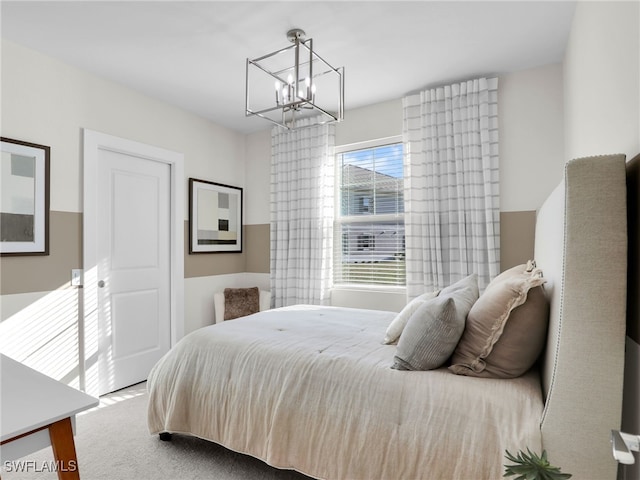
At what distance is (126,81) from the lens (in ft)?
10.7

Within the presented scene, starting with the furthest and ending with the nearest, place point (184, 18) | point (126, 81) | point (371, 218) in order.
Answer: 1. point (371, 218)
2. point (126, 81)
3. point (184, 18)

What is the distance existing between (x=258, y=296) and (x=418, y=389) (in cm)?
300

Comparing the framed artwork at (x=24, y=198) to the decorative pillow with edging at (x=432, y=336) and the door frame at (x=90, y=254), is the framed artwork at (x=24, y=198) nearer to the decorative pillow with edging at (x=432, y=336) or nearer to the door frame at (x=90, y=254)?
the door frame at (x=90, y=254)

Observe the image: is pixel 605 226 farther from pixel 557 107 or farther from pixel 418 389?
pixel 557 107

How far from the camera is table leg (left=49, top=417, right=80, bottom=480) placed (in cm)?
104

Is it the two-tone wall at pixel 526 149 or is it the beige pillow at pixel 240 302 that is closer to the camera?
the two-tone wall at pixel 526 149

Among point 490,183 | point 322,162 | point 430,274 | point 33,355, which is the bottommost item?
point 33,355

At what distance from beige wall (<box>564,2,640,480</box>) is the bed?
13cm

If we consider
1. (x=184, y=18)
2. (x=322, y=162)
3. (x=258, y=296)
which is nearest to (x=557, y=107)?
(x=322, y=162)

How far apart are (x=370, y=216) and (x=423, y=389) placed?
2.52 metres

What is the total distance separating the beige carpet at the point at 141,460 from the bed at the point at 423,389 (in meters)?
0.17

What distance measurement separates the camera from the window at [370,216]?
3752mm

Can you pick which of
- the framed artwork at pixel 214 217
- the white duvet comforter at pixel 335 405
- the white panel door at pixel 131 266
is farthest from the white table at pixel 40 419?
the framed artwork at pixel 214 217

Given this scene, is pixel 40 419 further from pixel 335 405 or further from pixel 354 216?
pixel 354 216
